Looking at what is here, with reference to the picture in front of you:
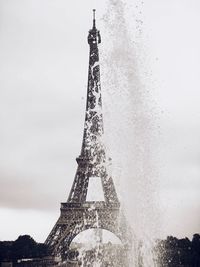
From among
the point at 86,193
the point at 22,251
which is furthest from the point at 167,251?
the point at 22,251

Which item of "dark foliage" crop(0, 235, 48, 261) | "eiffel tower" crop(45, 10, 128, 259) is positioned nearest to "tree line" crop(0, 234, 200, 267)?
"dark foliage" crop(0, 235, 48, 261)

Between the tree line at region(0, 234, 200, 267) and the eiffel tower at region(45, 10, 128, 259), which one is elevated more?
the eiffel tower at region(45, 10, 128, 259)

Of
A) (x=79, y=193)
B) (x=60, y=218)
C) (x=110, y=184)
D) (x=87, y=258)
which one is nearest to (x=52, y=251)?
(x=60, y=218)

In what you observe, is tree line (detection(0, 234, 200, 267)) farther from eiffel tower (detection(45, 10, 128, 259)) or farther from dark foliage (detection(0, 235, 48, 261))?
eiffel tower (detection(45, 10, 128, 259))

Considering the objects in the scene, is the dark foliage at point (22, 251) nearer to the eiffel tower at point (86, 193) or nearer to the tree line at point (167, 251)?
the tree line at point (167, 251)

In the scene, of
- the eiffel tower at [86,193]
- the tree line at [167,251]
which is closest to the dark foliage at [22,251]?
the tree line at [167,251]

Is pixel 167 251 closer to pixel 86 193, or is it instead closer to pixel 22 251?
pixel 86 193

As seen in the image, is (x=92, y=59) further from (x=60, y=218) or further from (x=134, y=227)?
(x=134, y=227)

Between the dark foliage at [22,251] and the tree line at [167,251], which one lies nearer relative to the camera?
the dark foliage at [22,251]
